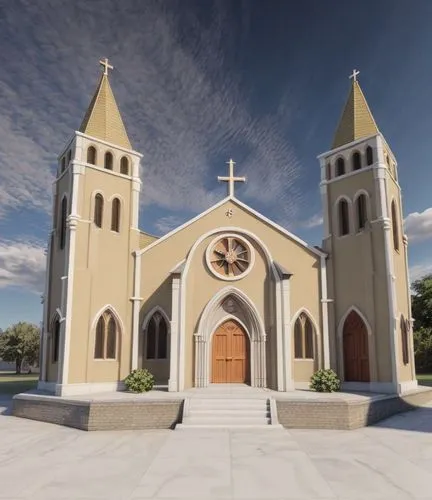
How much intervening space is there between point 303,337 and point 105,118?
1325cm

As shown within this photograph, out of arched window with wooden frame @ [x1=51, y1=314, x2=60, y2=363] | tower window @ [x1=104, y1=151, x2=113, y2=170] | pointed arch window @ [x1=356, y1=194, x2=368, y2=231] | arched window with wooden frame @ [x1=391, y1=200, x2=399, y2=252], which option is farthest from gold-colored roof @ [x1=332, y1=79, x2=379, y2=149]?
arched window with wooden frame @ [x1=51, y1=314, x2=60, y2=363]

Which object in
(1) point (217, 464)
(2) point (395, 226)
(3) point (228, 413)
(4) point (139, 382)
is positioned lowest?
(1) point (217, 464)

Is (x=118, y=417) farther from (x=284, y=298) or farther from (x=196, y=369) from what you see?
(x=284, y=298)

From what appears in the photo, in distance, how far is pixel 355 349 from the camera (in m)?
18.9

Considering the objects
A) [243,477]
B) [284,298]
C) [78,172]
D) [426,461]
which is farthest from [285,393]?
[78,172]

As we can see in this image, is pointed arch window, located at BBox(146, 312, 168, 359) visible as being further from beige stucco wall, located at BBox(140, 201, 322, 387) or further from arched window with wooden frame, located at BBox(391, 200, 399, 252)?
arched window with wooden frame, located at BBox(391, 200, 399, 252)

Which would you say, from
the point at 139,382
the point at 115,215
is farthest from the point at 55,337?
the point at 115,215

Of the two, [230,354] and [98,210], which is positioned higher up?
[98,210]

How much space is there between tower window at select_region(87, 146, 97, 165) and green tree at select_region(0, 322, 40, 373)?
124 feet

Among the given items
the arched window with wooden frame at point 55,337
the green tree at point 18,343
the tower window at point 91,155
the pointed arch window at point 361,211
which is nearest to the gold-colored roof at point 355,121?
the pointed arch window at point 361,211

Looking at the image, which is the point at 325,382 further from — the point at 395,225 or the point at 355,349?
the point at 395,225

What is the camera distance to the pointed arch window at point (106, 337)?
61.1 feet

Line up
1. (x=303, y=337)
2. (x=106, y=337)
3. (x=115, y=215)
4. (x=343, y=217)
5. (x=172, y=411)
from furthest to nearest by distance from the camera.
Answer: (x=343, y=217), (x=115, y=215), (x=303, y=337), (x=106, y=337), (x=172, y=411)

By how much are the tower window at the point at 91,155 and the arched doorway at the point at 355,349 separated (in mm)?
12840
